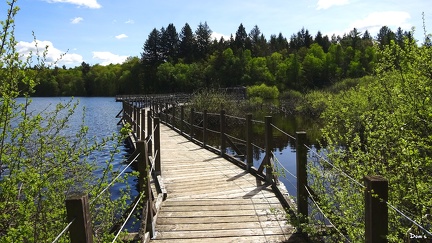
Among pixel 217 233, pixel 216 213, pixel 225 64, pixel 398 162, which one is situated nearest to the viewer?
pixel 398 162

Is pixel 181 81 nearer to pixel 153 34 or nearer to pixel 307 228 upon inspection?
pixel 153 34

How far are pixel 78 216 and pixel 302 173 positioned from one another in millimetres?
3029

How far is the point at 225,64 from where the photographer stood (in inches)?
3275

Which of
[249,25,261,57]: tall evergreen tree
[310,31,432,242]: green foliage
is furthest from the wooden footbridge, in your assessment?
[249,25,261,57]: tall evergreen tree

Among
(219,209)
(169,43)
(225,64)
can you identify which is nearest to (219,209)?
(219,209)

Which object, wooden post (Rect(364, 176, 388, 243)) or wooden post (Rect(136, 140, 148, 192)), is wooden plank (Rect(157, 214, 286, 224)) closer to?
wooden post (Rect(136, 140, 148, 192))

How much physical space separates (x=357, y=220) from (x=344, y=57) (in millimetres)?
86529

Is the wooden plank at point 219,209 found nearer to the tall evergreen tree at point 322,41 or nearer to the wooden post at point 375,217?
the wooden post at point 375,217

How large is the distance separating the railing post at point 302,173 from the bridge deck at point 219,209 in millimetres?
284

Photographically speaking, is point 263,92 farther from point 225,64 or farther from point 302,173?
point 302,173

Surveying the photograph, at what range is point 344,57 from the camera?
84.1m

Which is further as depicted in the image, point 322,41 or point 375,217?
point 322,41

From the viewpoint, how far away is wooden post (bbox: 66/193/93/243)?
225 centimetres

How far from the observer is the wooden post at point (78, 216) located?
7.38 feet
